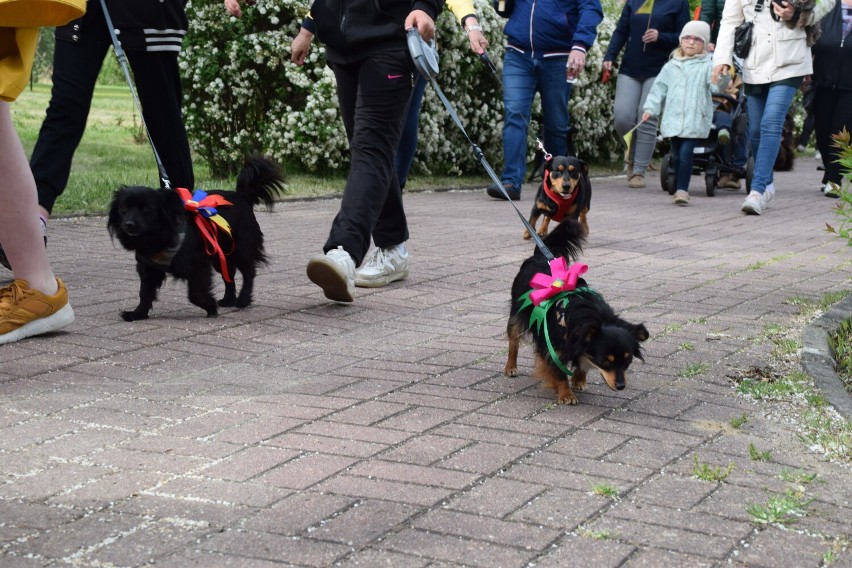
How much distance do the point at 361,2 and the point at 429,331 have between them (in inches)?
66.8

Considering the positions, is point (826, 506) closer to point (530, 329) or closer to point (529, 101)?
point (530, 329)

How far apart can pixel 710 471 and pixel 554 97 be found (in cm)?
856

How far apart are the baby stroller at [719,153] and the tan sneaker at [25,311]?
905 cm

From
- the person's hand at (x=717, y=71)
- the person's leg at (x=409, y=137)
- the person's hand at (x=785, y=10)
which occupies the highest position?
the person's hand at (x=785, y=10)

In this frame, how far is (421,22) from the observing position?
554 centimetres

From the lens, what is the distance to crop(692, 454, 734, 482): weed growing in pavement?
3.46 metres

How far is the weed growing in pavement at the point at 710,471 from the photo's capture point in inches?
136

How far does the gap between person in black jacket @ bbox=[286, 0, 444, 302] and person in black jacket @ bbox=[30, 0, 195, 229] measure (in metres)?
0.87

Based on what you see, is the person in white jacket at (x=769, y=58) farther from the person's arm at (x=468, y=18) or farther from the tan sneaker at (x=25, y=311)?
the tan sneaker at (x=25, y=311)

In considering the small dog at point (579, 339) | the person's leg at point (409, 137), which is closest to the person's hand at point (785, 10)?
the person's leg at point (409, 137)

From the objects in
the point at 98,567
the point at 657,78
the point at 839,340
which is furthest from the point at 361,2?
the point at 657,78

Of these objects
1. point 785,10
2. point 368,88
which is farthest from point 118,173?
point 785,10

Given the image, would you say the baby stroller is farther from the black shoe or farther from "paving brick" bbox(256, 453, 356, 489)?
"paving brick" bbox(256, 453, 356, 489)

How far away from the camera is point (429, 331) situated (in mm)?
5395
